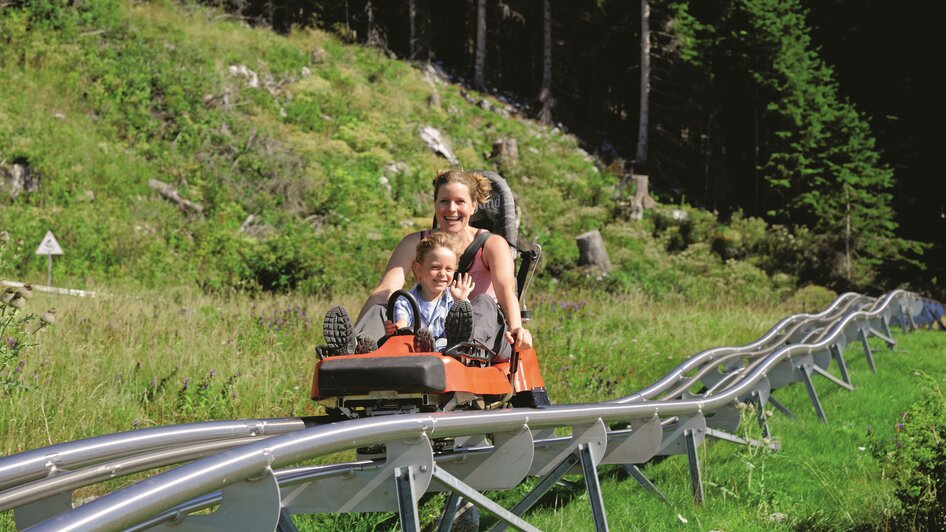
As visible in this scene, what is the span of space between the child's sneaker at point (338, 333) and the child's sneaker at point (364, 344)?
0.18 ft

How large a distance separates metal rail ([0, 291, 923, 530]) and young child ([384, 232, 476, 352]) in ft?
2.10

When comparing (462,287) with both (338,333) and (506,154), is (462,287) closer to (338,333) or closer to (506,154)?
(338,333)

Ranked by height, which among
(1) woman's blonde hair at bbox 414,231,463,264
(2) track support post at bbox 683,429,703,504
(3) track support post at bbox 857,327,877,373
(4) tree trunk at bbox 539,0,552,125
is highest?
(4) tree trunk at bbox 539,0,552,125

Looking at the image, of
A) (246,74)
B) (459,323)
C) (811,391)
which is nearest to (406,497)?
(459,323)

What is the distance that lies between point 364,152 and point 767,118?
50.6 feet

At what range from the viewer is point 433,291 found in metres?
4.34

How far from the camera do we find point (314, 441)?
2557mm

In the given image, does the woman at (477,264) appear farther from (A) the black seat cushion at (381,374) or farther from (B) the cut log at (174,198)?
(B) the cut log at (174,198)

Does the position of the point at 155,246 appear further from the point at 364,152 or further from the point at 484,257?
the point at 484,257

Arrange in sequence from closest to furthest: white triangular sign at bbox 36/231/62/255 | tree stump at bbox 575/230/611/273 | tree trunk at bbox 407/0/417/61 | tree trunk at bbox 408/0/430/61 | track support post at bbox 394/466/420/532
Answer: track support post at bbox 394/466/420/532
white triangular sign at bbox 36/231/62/255
tree stump at bbox 575/230/611/273
tree trunk at bbox 407/0/417/61
tree trunk at bbox 408/0/430/61

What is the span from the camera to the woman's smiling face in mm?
4852

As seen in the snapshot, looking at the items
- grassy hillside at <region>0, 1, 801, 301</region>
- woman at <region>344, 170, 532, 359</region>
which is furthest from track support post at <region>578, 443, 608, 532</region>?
grassy hillside at <region>0, 1, 801, 301</region>

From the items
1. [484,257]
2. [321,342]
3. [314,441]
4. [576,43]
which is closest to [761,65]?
[576,43]

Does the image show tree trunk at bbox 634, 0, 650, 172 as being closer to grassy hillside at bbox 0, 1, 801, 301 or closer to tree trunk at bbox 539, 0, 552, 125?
tree trunk at bbox 539, 0, 552, 125
